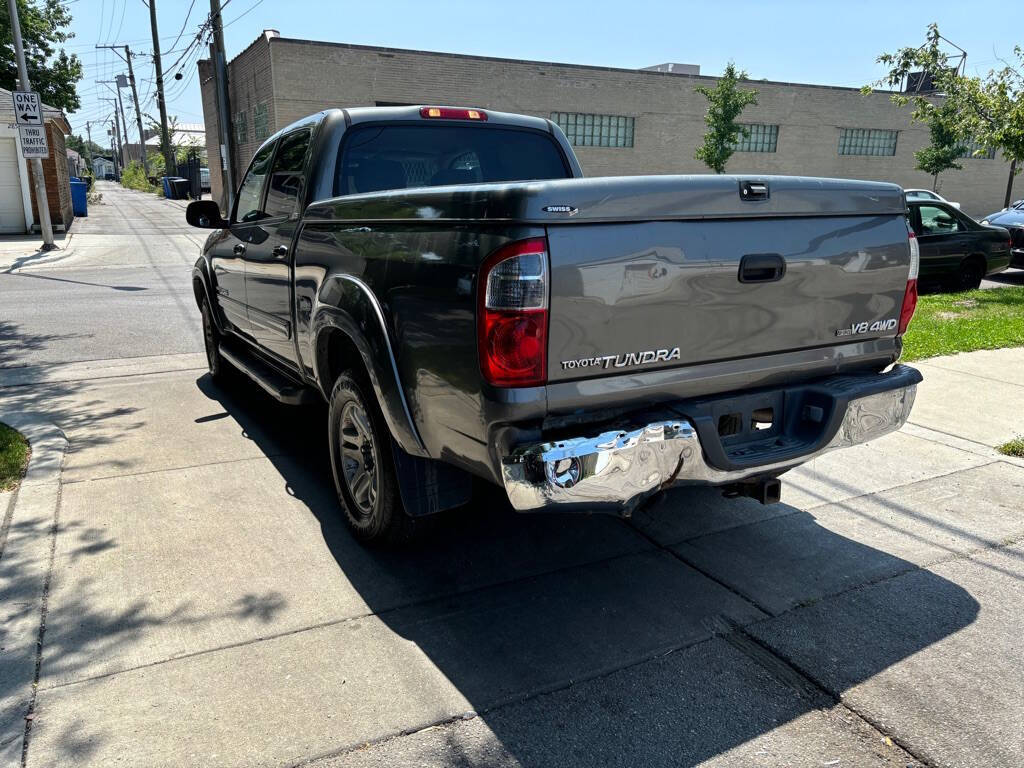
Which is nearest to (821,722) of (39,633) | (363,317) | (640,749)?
(640,749)

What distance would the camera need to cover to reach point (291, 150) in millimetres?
4945

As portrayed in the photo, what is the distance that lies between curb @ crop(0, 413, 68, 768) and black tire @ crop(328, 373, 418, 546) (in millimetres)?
1399

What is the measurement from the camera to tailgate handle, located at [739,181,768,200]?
3.04m

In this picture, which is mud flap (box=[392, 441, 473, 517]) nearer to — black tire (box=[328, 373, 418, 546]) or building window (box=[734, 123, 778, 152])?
black tire (box=[328, 373, 418, 546])

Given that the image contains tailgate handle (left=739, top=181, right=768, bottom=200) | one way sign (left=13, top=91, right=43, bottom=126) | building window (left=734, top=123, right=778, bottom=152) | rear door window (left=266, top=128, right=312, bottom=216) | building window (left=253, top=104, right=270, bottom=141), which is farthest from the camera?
building window (left=734, top=123, right=778, bottom=152)

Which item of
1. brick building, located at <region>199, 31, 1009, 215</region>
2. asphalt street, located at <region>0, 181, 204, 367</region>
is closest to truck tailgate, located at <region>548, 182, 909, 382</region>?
asphalt street, located at <region>0, 181, 204, 367</region>

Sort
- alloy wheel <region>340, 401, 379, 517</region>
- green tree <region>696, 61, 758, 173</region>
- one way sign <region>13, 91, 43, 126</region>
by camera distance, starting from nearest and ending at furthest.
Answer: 1. alloy wheel <region>340, 401, 379, 517</region>
2. one way sign <region>13, 91, 43, 126</region>
3. green tree <region>696, 61, 758, 173</region>

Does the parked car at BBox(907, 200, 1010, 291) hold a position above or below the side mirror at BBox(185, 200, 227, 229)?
below

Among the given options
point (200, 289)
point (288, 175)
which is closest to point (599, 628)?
point (288, 175)

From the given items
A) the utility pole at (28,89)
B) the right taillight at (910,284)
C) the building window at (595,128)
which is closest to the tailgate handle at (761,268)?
the right taillight at (910,284)

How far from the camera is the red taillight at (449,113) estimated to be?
4699 mm

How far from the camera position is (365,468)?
12.8 feet

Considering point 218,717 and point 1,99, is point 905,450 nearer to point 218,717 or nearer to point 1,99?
point 218,717

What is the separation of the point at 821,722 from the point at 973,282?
1265 cm
